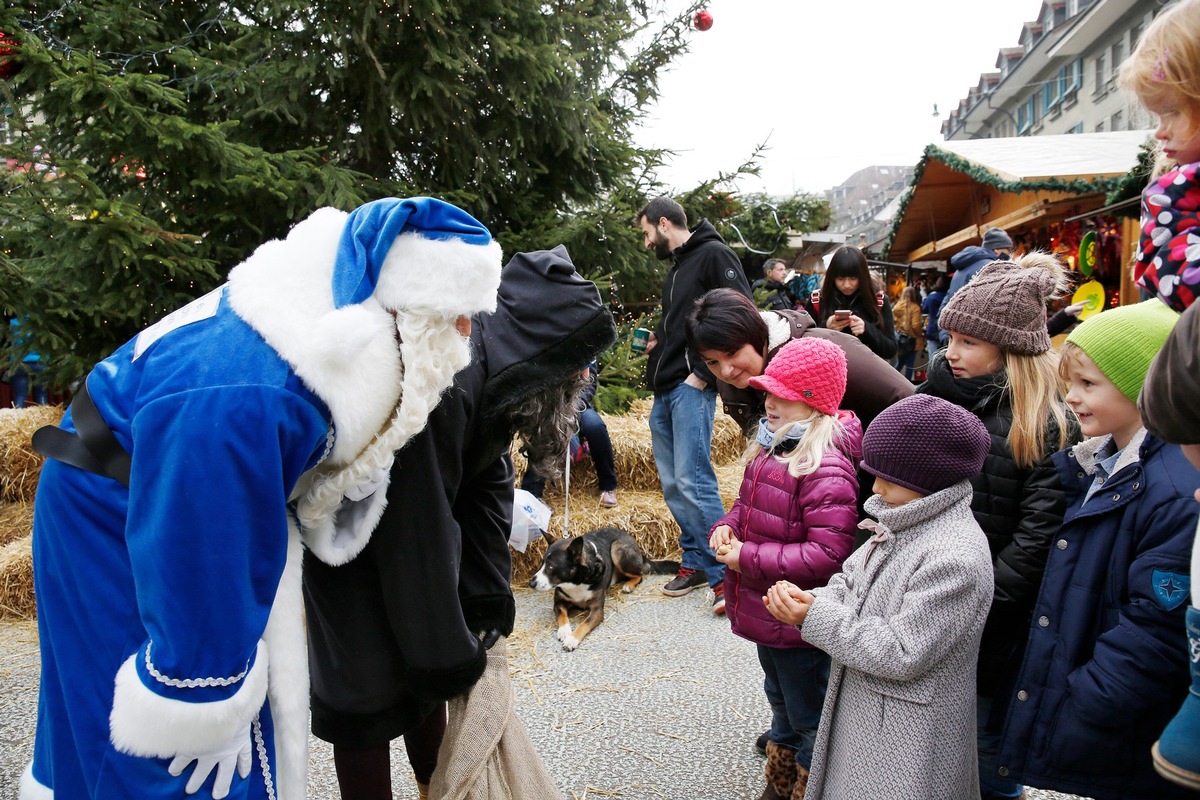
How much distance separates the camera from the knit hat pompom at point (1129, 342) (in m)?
1.87

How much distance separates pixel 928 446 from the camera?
196cm

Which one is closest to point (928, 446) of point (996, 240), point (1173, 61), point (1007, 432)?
point (1007, 432)

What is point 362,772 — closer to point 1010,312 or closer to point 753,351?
point 753,351

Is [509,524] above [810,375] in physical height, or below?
below

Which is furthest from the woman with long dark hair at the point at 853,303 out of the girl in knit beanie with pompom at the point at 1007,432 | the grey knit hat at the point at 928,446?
the grey knit hat at the point at 928,446

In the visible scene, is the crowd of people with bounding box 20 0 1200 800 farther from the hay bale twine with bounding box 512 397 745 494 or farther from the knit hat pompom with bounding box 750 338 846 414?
the hay bale twine with bounding box 512 397 745 494

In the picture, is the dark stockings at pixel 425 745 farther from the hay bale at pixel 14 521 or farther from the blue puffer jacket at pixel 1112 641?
the hay bale at pixel 14 521

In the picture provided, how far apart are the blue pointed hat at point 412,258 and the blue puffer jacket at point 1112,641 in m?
1.60

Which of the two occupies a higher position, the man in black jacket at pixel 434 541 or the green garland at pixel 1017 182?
the green garland at pixel 1017 182

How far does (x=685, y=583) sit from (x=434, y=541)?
10.8 ft

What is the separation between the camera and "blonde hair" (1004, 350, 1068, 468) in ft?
7.16

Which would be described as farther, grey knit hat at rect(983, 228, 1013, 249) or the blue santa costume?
grey knit hat at rect(983, 228, 1013, 249)

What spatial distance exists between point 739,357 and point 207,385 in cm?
199

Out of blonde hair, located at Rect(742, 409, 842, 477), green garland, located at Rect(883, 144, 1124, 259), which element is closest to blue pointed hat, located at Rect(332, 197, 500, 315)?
blonde hair, located at Rect(742, 409, 842, 477)
